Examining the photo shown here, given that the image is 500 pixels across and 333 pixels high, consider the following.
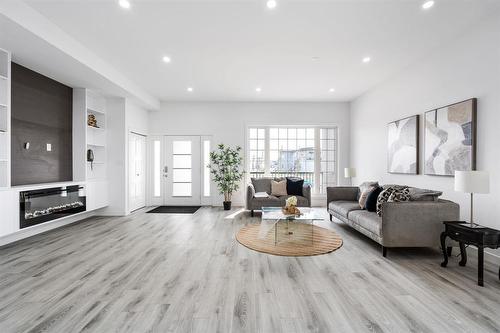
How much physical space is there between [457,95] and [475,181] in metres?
1.54

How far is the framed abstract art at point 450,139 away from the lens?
10.7ft

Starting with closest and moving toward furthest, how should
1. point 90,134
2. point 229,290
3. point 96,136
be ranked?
point 229,290 → point 90,134 → point 96,136

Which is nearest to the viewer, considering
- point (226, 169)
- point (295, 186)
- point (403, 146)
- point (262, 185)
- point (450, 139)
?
point (450, 139)

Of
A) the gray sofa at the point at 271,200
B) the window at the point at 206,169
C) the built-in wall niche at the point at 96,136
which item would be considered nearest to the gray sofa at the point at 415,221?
the gray sofa at the point at 271,200

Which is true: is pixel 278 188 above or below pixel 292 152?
below

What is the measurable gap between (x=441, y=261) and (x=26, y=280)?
4.66 metres

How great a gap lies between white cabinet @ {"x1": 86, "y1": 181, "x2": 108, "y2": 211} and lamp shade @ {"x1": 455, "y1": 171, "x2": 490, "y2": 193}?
6.03 meters

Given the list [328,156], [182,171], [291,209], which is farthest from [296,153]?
[291,209]

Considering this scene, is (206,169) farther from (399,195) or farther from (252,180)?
(399,195)

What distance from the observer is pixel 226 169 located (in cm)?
666

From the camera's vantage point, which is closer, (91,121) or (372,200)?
(372,200)

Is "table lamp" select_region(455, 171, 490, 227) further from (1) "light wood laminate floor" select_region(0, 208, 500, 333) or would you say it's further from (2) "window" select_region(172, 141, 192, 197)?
(2) "window" select_region(172, 141, 192, 197)

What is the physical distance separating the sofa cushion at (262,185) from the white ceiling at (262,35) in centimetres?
241

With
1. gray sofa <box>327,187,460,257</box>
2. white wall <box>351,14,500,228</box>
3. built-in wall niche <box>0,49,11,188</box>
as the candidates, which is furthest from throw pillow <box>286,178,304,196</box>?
built-in wall niche <box>0,49,11,188</box>
